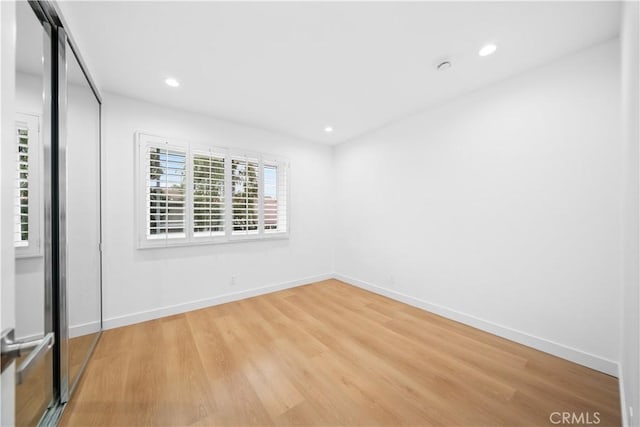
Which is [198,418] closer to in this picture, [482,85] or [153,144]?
[153,144]

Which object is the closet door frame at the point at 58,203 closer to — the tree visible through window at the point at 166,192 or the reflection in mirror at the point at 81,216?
the reflection in mirror at the point at 81,216

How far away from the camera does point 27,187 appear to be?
1169 millimetres

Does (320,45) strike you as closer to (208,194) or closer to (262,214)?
(208,194)

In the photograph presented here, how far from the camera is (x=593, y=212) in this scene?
1.88 meters

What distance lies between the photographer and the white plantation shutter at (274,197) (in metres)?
3.67

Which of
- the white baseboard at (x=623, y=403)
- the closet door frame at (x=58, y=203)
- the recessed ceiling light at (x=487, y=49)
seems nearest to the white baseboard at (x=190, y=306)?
the closet door frame at (x=58, y=203)

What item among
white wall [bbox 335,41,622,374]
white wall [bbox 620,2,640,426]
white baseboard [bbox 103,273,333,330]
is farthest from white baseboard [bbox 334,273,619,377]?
white baseboard [bbox 103,273,333,330]

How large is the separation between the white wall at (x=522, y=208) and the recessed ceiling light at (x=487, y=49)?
0.56 m

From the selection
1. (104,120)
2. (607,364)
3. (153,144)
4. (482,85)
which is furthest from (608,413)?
(104,120)

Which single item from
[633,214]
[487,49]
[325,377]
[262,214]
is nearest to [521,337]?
[633,214]

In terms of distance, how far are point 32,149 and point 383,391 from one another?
250 centimetres

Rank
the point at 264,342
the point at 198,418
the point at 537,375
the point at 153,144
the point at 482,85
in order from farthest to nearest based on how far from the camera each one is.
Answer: the point at 153,144 < the point at 482,85 < the point at 264,342 < the point at 537,375 < the point at 198,418

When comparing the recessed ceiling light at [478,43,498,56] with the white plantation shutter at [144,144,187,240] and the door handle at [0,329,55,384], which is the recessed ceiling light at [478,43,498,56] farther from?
the white plantation shutter at [144,144,187,240]

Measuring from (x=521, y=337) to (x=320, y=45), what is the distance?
10.3ft
